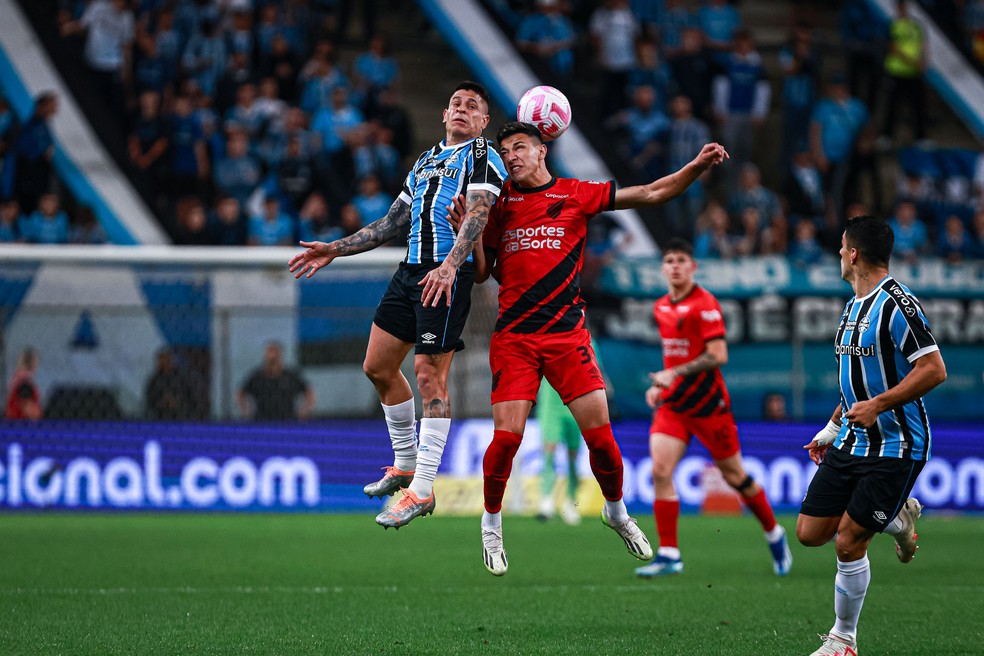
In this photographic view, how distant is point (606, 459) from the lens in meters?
8.11

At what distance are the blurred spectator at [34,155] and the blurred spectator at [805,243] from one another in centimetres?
951

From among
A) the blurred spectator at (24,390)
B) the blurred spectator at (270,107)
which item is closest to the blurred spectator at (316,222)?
the blurred spectator at (270,107)

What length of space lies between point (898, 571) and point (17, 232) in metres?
11.3

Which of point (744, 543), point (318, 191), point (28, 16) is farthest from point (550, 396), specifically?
point (28, 16)

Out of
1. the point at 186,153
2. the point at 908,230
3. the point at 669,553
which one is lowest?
the point at 669,553

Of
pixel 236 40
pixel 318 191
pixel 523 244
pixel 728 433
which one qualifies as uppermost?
pixel 236 40

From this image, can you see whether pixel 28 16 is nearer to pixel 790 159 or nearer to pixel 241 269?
pixel 241 269

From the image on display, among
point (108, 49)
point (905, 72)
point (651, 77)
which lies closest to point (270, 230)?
point (108, 49)

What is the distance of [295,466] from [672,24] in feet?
32.2

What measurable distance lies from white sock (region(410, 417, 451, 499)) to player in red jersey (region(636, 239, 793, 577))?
3241 millimetres

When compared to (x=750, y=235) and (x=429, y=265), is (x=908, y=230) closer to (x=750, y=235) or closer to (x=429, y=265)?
(x=750, y=235)

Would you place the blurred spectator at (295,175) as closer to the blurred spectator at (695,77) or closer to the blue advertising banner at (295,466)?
the blue advertising banner at (295,466)

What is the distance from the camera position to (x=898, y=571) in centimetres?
1162

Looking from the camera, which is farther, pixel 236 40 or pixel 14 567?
pixel 236 40
